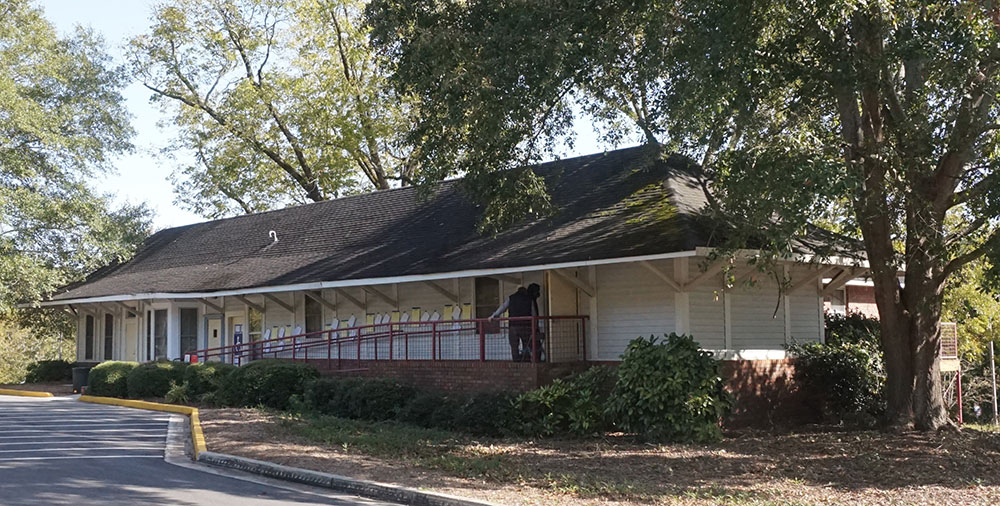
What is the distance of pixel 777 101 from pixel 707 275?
3.38 metres

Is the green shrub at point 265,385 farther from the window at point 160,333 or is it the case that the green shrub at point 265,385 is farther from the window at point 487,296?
the window at point 160,333

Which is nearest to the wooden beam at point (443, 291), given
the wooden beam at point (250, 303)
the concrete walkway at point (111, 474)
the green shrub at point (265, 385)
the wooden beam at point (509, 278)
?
the wooden beam at point (509, 278)

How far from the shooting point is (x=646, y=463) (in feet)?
45.4

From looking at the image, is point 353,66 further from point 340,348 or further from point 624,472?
point 624,472

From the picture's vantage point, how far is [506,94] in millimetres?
14336

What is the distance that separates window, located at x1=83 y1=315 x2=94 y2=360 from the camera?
35.2 m

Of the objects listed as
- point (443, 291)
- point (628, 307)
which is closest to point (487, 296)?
Result: point (443, 291)

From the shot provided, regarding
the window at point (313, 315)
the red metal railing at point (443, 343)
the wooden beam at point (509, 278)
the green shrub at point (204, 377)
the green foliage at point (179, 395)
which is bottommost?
the green foliage at point (179, 395)

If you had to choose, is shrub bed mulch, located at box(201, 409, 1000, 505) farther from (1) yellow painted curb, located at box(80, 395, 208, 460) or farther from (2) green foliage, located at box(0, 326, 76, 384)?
(2) green foliage, located at box(0, 326, 76, 384)

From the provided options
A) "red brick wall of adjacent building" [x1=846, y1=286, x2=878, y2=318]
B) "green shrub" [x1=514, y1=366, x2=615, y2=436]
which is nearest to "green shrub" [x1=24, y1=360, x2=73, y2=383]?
"green shrub" [x1=514, y1=366, x2=615, y2=436]

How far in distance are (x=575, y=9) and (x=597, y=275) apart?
22.6ft

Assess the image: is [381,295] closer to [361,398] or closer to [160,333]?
[361,398]

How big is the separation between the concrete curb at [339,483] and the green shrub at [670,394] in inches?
239

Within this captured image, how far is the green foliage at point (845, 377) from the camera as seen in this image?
19703 millimetres
